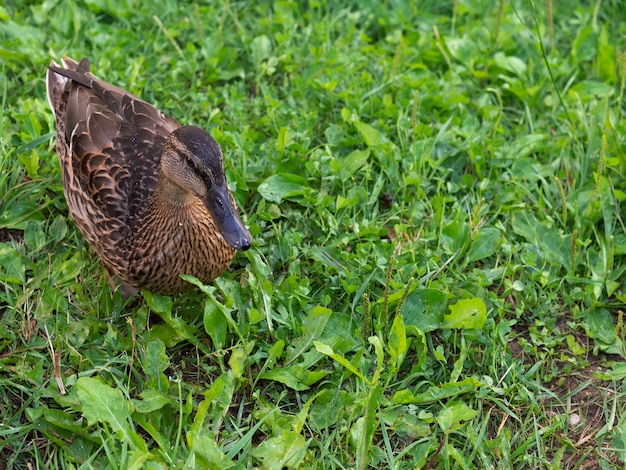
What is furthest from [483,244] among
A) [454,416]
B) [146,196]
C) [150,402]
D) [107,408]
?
[107,408]

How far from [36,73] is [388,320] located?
2446mm

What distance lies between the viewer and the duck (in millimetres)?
3045

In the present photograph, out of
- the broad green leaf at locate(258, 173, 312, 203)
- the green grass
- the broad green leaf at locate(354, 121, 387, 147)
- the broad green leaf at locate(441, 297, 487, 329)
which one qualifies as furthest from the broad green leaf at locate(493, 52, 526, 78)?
the broad green leaf at locate(441, 297, 487, 329)

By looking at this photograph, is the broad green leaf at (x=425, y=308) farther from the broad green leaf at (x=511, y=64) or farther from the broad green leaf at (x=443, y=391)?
the broad green leaf at (x=511, y=64)

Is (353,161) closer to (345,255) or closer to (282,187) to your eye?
(282,187)

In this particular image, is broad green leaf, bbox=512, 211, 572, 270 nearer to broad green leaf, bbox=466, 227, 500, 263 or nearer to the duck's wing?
broad green leaf, bbox=466, 227, 500, 263

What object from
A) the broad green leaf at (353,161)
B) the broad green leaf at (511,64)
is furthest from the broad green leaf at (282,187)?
the broad green leaf at (511,64)

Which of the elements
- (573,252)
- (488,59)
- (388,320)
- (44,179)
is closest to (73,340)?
(44,179)

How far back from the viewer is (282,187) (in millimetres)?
3770

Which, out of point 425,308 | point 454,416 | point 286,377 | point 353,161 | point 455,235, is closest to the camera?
point 454,416

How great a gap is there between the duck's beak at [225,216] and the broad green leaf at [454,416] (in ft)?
3.17

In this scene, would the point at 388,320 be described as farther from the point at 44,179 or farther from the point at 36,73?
the point at 36,73

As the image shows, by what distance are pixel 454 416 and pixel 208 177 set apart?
129 cm

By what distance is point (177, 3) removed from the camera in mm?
4855
